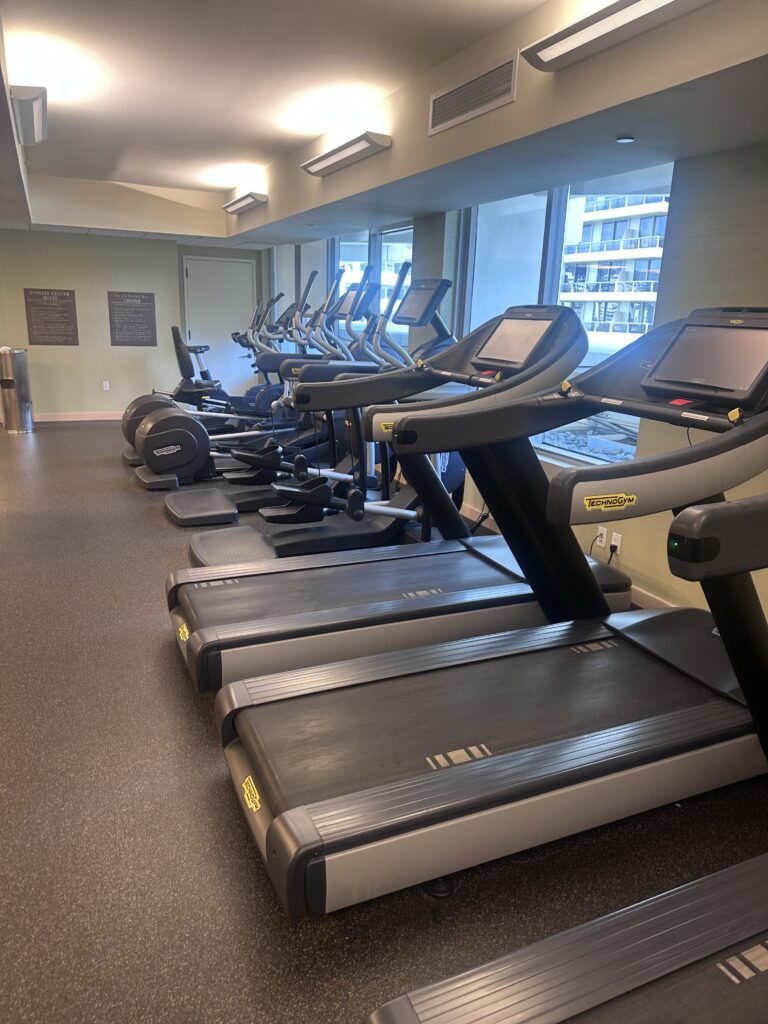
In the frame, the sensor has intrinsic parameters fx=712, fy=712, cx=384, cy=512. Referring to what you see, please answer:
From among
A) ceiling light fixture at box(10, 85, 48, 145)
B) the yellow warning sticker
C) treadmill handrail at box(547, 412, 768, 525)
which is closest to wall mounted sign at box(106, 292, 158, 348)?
ceiling light fixture at box(10, 85, 48, 145)

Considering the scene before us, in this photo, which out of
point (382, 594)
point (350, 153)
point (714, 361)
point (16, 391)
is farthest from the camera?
point (16, 391)

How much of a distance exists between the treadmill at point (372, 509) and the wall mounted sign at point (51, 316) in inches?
224

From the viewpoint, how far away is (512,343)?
127 inches

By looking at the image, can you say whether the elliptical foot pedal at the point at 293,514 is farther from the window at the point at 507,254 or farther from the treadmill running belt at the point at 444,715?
the treadmill running belt at the point at 444,715

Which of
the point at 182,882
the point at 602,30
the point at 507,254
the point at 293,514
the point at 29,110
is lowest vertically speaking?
the point at 182,882

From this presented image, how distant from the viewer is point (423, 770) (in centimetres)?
188

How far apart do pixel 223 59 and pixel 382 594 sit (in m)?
3.03

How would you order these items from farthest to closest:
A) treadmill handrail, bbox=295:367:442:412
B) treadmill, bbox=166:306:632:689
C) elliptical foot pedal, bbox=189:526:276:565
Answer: elliptical foot pedal, bbox=189:526:276:565 < treadmill handrail, bbox=295:367:442:412 < treadmill, bbox=166:306:632:689

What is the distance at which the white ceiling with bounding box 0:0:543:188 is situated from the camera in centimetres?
325

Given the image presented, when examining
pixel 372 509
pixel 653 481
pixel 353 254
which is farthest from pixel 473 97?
pixel 353 254

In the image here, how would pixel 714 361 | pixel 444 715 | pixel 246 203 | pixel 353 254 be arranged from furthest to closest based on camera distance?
pixel 353 254 < pixel 246 203 < pixel 714 361 < pixel 444 715

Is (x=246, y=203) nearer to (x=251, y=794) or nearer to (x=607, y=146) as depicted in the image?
(x=607, y=146)

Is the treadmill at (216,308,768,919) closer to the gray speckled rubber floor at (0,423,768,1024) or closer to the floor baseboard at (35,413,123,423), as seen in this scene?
the gray speckled rubber floor at (0,423,768,1024)

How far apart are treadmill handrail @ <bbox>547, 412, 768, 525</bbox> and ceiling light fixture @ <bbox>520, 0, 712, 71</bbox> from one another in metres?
1.53
